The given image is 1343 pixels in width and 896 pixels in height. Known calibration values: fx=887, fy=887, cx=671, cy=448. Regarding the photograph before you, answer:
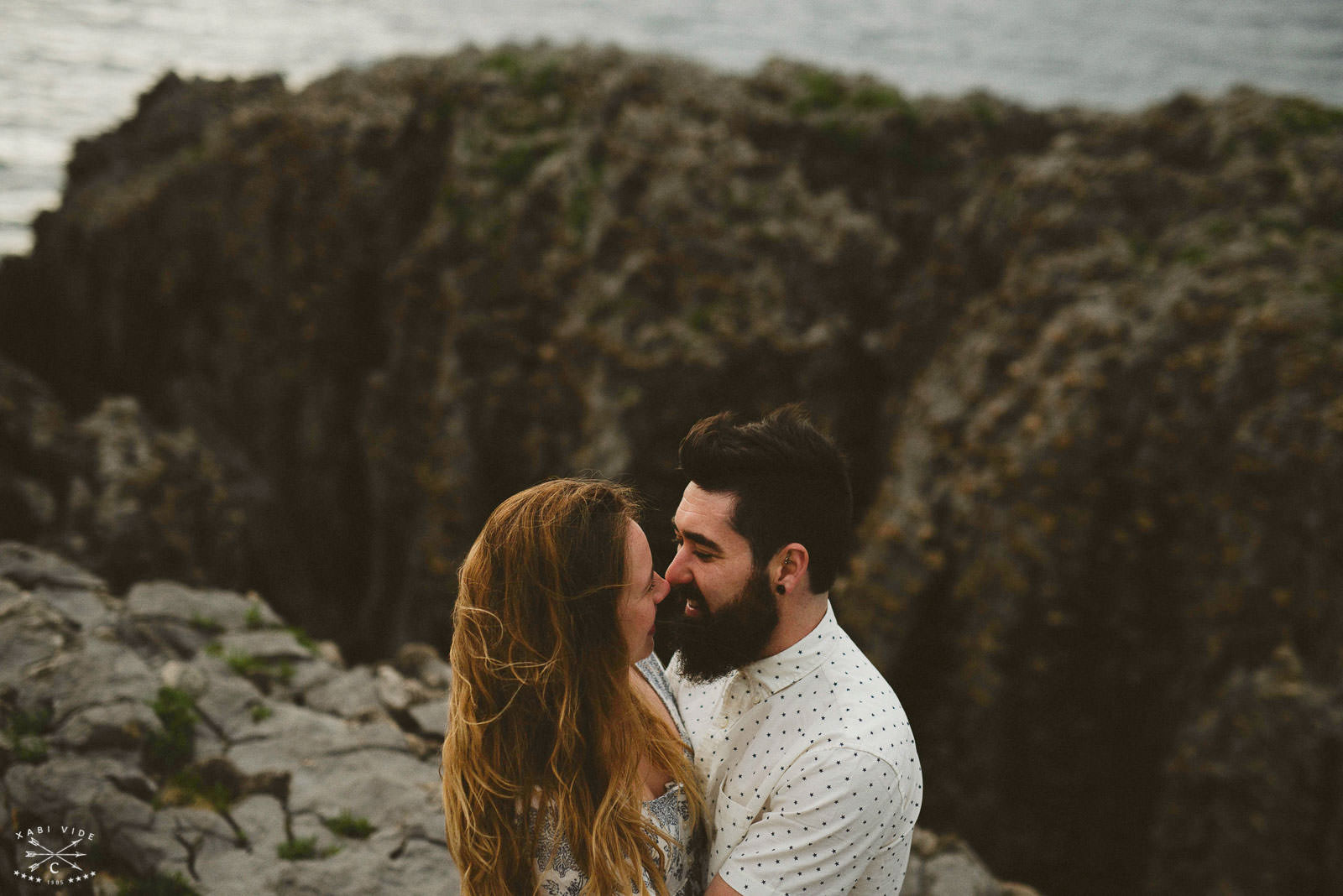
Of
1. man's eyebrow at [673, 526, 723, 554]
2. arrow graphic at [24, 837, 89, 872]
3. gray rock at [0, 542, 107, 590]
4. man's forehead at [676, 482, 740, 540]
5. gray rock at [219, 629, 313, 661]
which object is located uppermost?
man's forehead at [676, 482, 740, 540]

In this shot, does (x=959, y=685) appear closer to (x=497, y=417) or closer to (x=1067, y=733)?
(x=1067, y=733)

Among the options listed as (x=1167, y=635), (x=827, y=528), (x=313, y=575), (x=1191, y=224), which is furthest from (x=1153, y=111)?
(x=313, y=575)

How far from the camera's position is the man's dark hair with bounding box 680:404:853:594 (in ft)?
9.34

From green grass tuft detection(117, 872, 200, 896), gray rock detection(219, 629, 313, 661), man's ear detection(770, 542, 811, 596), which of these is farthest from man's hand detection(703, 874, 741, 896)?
gray rock detection(219, 629, 313, 661)

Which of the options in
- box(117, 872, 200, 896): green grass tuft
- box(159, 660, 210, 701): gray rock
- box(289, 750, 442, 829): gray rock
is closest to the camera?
box(117, 872, 200, 896): green grass tuft

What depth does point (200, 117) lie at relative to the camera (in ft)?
56.2

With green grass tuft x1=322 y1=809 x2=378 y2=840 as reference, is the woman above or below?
above

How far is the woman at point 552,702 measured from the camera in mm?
2676

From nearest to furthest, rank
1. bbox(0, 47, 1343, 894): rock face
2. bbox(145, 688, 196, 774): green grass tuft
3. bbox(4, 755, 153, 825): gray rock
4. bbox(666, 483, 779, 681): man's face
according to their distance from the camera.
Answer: bbox(666, 483, 779, 681): man's face → bbox(4, 755, 153, 825): gray rock → bbox(145, 688, 196, 774): green grass tuft → bbox(0, 47, 1343, 894): rock face

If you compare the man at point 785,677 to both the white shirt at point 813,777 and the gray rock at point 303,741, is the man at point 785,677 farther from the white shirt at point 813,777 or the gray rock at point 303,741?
the gray rock at point 303,741

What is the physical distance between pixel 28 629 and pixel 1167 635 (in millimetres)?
9539

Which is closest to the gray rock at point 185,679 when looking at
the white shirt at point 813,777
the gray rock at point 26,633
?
the gray rock at point 26,633

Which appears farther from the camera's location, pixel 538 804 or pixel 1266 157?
pixel 1266 157

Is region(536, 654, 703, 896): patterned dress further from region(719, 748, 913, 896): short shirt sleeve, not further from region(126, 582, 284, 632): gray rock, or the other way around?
region(126, 582, 284, 632): gray rock
